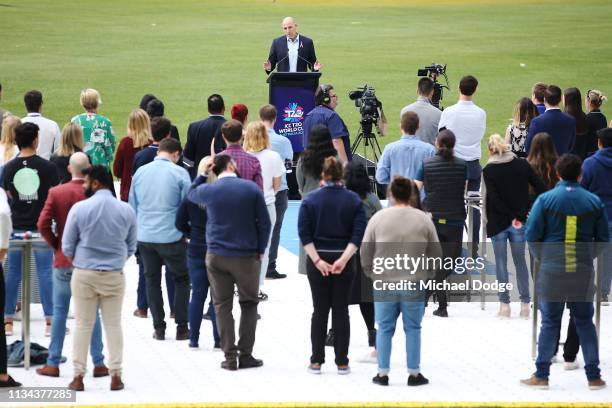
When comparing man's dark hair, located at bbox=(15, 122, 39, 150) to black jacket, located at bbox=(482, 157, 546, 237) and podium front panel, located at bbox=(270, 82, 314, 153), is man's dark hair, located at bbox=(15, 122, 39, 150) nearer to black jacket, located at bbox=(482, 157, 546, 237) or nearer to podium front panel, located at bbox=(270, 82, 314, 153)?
black jacket, located at bbox=(482, 157, 546, 237)

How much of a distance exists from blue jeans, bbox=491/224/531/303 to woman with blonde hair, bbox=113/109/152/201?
3509 mm

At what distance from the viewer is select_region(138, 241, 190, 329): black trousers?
10719 mm

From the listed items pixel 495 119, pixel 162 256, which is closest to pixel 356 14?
pixel 495 119

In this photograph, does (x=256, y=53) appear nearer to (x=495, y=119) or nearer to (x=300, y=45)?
(x=495, y=119)

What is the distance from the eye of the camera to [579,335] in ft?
31.2

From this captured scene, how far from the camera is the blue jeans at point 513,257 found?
459 inches

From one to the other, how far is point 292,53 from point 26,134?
835 centimetres

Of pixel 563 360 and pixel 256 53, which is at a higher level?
pixel 256 53

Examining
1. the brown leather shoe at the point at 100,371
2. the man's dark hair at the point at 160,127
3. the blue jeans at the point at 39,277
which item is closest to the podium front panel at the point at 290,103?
the man's dark hair at the point at 160,127

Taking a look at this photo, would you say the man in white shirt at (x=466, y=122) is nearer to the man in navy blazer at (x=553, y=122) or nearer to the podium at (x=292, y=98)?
the man in navy blazer at (x=553, y=122)

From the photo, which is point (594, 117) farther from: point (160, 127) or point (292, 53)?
point (160, 127)

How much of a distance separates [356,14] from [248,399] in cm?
3844

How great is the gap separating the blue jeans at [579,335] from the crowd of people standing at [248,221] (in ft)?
0.04

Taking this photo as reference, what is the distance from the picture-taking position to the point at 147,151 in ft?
37.8
